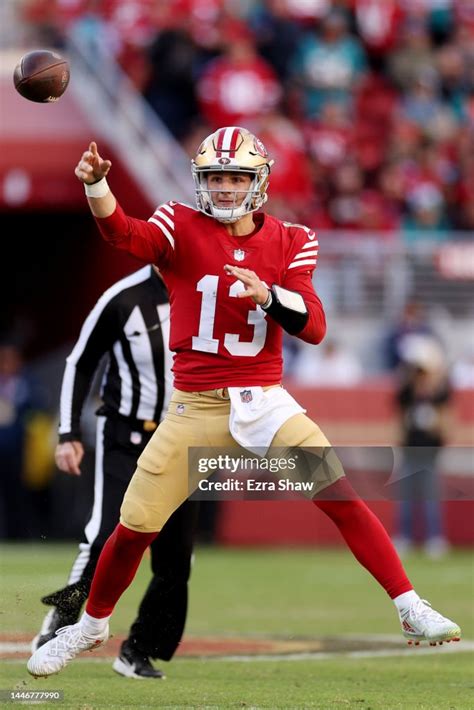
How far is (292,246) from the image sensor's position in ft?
17.5

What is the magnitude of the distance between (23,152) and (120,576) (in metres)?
8.94

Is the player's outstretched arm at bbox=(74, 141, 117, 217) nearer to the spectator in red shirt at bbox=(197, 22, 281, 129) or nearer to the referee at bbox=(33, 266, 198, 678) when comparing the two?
the referee at bbox=(33, 266, 198, 678)

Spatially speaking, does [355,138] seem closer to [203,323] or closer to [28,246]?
[28,246]

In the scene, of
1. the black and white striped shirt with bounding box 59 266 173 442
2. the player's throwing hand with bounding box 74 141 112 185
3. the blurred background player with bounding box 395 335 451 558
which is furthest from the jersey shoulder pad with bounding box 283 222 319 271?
the blurred background player with bounding box 395 335 451 558

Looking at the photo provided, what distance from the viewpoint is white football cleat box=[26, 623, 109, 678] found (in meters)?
5.18

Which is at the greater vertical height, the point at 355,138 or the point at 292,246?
the point at 355,138

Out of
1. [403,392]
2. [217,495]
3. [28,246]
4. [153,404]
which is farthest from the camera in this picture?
[28,246]

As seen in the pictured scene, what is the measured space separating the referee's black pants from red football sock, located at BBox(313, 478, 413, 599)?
3.54ft

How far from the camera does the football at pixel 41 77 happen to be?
213 inches

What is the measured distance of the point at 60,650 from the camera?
17.1ft

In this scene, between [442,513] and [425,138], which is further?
[425,138]

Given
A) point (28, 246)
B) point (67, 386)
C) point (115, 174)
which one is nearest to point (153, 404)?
point (67, 386)

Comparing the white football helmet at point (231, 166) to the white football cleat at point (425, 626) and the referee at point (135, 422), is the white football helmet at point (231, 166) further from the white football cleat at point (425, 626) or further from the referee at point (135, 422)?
the white football cleat at point (425, 626)

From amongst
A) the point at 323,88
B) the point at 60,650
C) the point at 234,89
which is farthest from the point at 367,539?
the point at 323,88
